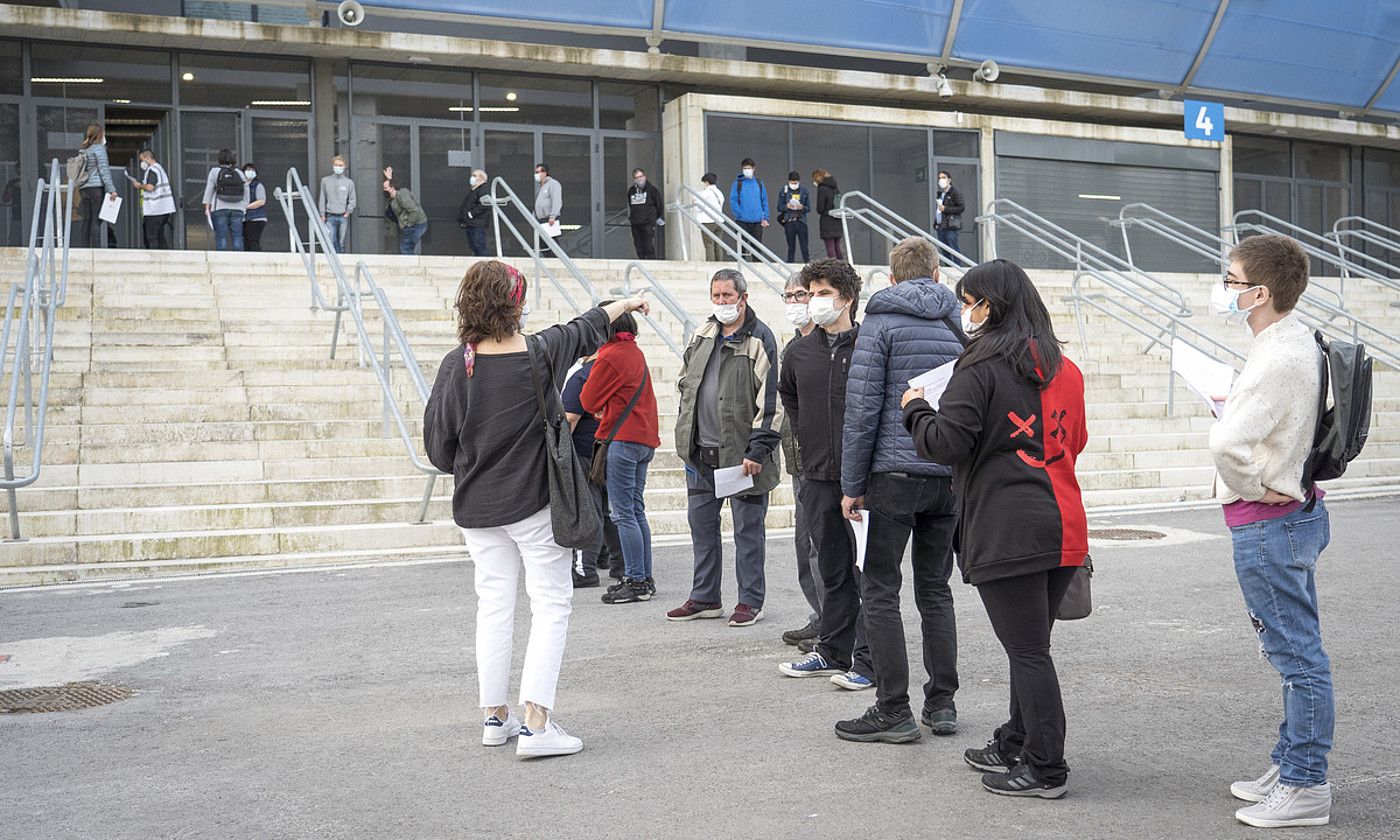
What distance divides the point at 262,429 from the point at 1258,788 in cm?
862

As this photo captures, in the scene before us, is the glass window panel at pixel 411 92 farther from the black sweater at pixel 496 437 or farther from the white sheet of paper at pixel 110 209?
the black sweater at pixel 496 437

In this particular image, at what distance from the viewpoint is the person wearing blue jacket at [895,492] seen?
4.85 metres

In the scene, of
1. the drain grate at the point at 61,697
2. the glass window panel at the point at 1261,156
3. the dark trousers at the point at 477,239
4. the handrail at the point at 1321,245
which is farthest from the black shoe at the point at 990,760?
the glass window panel at the point at 1261,156

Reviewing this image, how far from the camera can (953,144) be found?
2594cm

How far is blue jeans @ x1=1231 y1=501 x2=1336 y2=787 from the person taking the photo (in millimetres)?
3887

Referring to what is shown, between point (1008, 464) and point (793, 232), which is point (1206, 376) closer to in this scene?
point (1008, 464)

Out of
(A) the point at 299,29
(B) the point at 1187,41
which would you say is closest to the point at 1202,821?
(A) the point at 299,29

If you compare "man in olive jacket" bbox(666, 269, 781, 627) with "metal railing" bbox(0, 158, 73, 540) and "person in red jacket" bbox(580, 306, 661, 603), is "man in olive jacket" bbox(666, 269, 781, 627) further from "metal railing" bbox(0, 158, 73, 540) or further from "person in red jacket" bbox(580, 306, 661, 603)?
"metal railing" bbox(0, 158, 73, 540)

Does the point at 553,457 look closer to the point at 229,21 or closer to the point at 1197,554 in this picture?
the point at 1197,554

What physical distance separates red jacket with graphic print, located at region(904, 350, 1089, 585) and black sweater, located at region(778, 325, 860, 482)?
128 centimetres

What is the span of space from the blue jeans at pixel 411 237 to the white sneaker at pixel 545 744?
17384mm

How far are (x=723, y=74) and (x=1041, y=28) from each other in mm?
6647

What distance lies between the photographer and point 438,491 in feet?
34.3

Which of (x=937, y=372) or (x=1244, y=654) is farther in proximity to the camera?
(x=1244, y=654)
